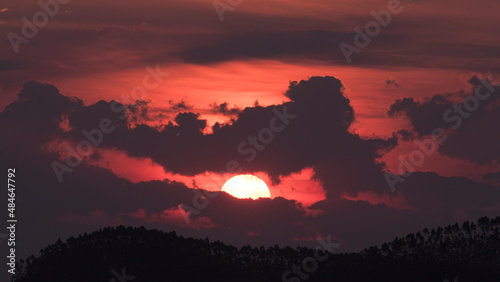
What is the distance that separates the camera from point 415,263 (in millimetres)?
194750

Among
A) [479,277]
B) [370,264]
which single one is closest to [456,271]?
[479,277]

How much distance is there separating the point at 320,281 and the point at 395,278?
18.7 meters

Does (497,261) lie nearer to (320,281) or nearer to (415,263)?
(415,263)

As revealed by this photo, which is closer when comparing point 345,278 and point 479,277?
point 479,277

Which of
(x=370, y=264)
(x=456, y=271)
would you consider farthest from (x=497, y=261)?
(x=370, y=264)

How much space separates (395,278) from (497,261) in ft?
78.6

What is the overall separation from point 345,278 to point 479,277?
3155 centimetres

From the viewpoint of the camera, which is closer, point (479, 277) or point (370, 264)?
point (479, 277)

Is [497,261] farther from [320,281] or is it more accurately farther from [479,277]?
[320,281]

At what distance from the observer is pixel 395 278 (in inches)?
7461

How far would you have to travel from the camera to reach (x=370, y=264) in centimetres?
19775

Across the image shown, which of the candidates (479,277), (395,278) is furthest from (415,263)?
(479,277)

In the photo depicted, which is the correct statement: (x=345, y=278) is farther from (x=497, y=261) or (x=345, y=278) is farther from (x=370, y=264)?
(x=497, y=261)

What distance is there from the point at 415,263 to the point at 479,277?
68.5 feet
